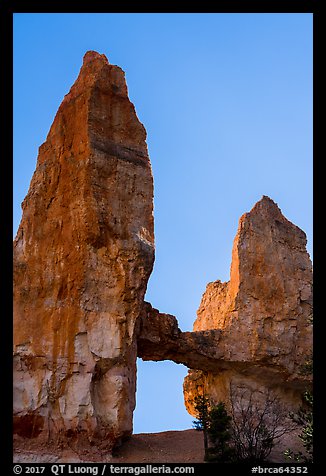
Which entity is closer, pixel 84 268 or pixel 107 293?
pixel 84 268

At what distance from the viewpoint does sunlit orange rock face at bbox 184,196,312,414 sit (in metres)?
25.7

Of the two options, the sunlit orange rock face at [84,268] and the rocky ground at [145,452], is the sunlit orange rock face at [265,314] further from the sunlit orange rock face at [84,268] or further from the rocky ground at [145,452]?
the sunlit orange rock face at [84,268]

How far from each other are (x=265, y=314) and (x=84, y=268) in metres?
8.47

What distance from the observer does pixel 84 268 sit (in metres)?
21.6

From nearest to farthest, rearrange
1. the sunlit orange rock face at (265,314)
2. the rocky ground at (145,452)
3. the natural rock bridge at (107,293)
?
Result: the rocky ground at (145,452) < the natural rock bridge at (107,293) < the sunlit orange rock face at (265,314)

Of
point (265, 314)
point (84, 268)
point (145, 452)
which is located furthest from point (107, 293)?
point (265, 314)

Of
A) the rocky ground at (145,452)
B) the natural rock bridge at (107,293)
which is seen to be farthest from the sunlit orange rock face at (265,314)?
the rocky ground at (145,452)

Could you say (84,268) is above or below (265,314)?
above

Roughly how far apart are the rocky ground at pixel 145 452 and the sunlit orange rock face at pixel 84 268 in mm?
585

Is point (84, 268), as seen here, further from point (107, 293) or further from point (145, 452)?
point (145, 452)

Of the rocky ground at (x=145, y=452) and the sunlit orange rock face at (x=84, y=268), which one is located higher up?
the sunlit orange rock face at (x=84, y=268)

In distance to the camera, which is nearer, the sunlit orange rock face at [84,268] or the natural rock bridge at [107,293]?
the sunlit orange rock face at [84,268]

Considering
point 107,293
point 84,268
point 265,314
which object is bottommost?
point 265,314

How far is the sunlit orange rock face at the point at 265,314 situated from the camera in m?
25.7
